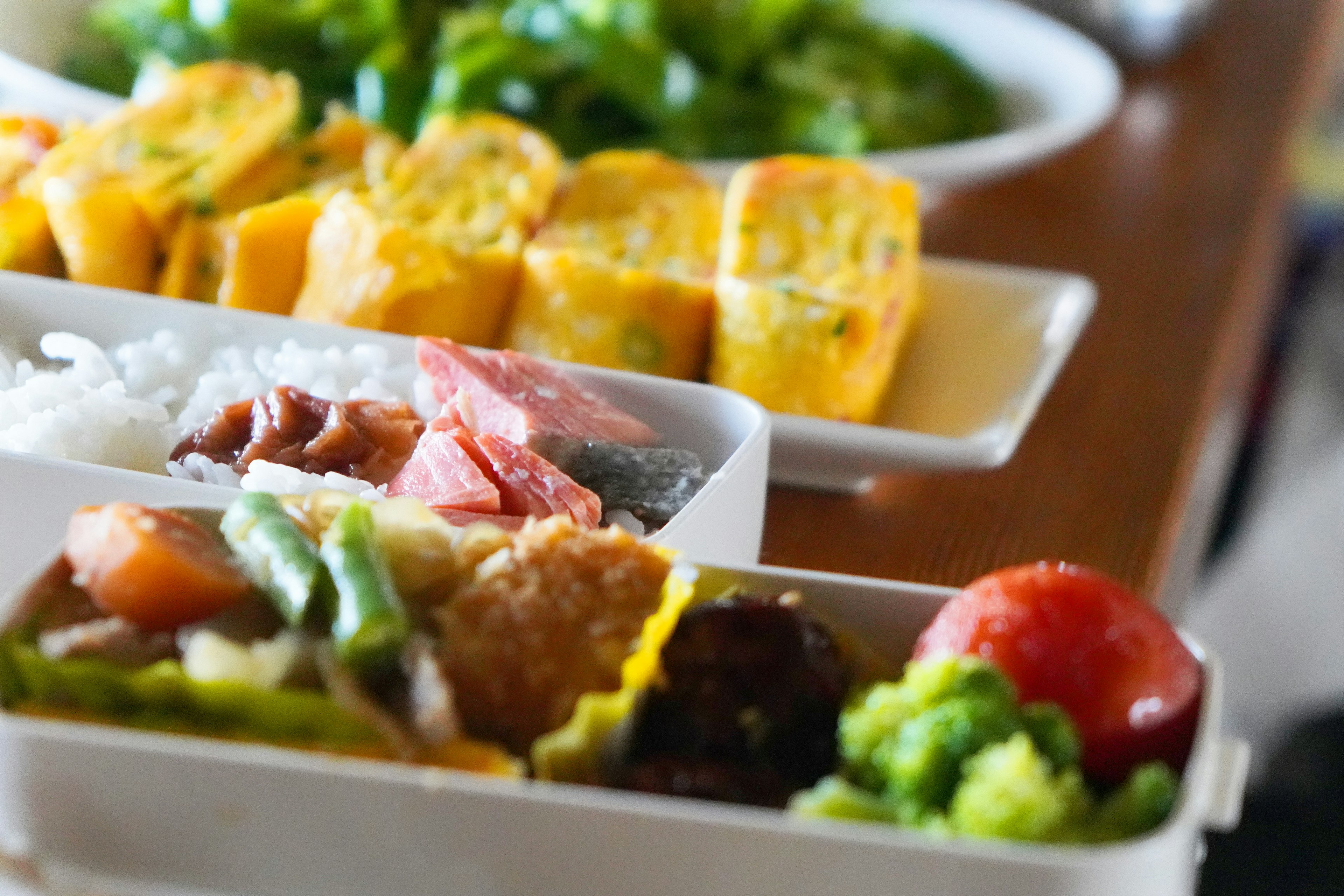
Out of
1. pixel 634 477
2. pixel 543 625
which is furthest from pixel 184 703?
pixel 634 477

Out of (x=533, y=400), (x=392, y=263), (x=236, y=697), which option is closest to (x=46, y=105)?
(x=392, y=263)

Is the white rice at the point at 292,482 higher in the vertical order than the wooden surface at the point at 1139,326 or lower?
higher

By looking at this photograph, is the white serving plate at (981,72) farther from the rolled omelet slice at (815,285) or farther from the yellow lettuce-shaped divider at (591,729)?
the yellow lettuce-shaped divider at (591,729)

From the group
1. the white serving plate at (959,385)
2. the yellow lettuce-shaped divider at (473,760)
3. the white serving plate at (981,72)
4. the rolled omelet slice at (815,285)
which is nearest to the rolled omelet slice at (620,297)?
the rolled omelet slice at (815,285)

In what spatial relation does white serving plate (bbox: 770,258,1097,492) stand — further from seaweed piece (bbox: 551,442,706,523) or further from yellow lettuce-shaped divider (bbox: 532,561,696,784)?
yellow lettuce-shaped divider (bbox: 532,561,696,784)

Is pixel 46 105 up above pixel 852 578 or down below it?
below

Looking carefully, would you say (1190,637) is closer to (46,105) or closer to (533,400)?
(533,400)
